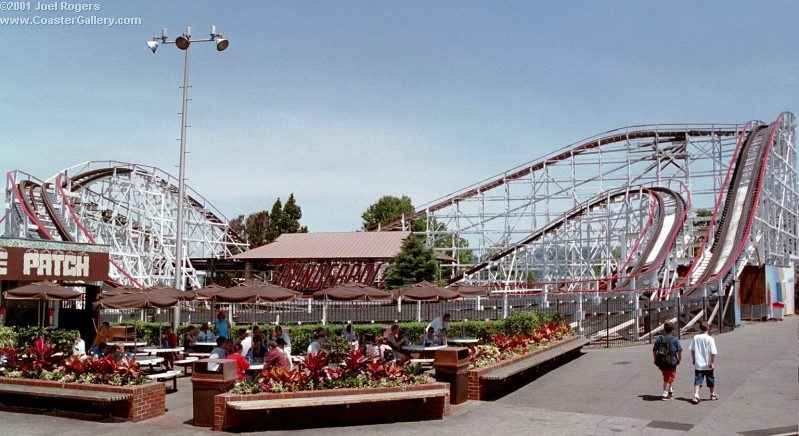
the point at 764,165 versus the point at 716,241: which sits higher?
the point at 764,165

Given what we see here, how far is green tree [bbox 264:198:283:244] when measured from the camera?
250 feet

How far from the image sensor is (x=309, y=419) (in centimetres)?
1089

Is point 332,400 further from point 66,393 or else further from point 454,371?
point 66,393

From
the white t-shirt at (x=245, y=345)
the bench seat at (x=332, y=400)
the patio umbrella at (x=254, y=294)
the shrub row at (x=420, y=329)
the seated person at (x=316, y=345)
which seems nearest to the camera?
the bench seat at (x=332, y=400)

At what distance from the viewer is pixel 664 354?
42.2 ft

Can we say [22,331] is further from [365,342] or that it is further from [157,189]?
[157,189]

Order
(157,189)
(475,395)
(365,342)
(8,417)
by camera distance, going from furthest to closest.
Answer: (157,189)
(365,342)
(475,395)
(8,417)

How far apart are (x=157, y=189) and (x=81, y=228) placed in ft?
33.1

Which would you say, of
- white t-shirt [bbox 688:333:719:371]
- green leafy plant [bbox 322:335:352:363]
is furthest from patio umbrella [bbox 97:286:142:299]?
white t-shirt [bbox 688:333:719:371]

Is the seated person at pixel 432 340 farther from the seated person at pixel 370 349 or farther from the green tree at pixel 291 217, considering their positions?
the green tree at pixel 291 217

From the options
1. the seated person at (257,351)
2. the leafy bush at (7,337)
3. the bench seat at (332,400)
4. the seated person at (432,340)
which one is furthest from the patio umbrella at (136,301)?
the bench seat at (332,400)

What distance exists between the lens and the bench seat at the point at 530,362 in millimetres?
12938

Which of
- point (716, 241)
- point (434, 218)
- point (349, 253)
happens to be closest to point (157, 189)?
point (349, 253)

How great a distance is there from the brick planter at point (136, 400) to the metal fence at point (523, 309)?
45.0 ft
